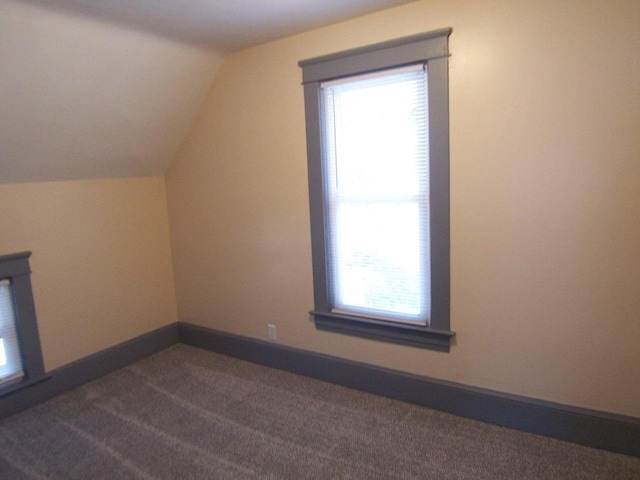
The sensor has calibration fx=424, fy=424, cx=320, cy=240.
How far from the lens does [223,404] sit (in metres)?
2.66

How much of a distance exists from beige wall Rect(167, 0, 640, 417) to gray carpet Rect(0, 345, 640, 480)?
29cm

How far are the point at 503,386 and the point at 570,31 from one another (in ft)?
5.83

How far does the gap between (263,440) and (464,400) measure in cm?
113

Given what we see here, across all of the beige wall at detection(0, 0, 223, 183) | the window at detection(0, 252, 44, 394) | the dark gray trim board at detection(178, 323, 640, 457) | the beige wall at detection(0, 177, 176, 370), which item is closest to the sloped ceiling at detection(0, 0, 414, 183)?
the beige wall at detection(0, 0, 223, 183)

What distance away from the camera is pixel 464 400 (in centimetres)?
238

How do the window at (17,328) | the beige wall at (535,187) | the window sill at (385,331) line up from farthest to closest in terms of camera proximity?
the window at (17,328), the window sill at (385,331), the beige wall at (535,187)

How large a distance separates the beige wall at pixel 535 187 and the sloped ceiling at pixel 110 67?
379 millimetres

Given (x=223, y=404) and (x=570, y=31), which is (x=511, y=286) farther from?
(x=223, y=404)

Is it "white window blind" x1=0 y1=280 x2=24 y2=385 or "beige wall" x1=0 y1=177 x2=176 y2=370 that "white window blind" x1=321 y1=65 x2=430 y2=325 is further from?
"white window blind" x1=0 y1=280 x2=24 y2=385

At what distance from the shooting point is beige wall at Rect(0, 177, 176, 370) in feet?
9.00

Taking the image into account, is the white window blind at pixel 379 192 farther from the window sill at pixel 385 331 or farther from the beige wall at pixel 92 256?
the beige wall at pixel 92 256

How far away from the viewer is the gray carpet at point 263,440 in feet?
6.60

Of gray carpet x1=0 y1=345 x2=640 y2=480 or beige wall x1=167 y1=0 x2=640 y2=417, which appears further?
gray carpet x1=0 y1=345 x2=640 y2=480

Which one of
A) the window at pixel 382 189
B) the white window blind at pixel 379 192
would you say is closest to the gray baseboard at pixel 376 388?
the window at pixel 382 189
